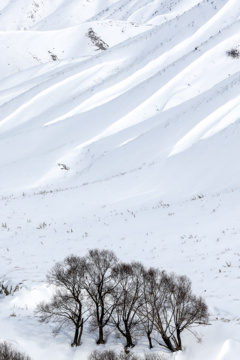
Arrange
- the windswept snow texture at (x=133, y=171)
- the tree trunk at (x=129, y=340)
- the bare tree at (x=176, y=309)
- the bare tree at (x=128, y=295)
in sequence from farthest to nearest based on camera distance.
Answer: the windswept snow texture at (x=133, y=171), the tree trunk at (x=129, y=340), the bare tree at (x=128, y=295), the bare tree at (x=176, y=309)

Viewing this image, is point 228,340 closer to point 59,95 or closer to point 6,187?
point 6,187

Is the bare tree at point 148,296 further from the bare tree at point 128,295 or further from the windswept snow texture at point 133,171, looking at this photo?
the windswept snow texture at point 133,171

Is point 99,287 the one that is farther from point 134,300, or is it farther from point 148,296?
point 148,296

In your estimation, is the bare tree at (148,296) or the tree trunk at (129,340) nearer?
the bare tree at (148,296)

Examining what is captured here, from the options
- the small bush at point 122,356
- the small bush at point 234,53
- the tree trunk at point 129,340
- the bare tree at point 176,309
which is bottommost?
the small bush at point 122,356

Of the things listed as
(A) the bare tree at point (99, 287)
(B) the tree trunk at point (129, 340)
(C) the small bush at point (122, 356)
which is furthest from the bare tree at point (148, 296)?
(A) the bare tree at point (99, 287)

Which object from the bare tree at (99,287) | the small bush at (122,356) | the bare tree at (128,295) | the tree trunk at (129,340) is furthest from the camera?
the bare tree at (99,287)

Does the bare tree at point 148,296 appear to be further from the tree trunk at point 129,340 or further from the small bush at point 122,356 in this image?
the small bush at point 122,356

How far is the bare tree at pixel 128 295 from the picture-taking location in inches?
355

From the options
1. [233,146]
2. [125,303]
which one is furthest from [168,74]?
[125,303]

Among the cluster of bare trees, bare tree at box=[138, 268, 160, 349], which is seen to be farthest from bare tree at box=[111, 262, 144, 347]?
bare tree at box=[138, 268, 160, 349]

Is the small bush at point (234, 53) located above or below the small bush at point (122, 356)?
above

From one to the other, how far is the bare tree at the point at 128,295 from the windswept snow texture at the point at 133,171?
50cm

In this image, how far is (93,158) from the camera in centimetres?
3572
